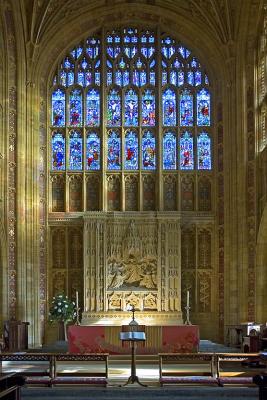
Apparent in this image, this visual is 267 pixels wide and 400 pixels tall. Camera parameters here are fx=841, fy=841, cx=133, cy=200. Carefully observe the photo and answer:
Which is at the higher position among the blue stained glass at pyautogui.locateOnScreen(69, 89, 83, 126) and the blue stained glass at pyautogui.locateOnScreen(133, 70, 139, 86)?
the blue stained glass at pyautogui.locateOnScreen(133, 70, 139, 86)

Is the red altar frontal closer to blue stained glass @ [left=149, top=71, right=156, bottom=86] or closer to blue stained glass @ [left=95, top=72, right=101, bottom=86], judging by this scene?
blue stained glass @ [left=95, top=72, right=101, bottom=86]

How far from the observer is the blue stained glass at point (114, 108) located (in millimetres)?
30250

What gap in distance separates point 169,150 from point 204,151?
1.25 meters

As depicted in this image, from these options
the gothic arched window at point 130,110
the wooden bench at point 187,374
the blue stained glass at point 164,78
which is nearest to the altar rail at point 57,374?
the wooden bench at point 187,374

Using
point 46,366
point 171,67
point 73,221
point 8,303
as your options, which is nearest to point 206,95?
point 171,67

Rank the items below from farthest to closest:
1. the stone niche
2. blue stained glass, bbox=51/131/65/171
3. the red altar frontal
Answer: blue stained glass, bbox=51/131/65/171, the stone niche, the red altar frontal

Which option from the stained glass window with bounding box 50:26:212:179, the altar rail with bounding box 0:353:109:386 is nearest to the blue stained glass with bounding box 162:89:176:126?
the stained glass window with bounding box 50:26:212:179

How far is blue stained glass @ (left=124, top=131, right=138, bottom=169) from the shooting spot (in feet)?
98.5

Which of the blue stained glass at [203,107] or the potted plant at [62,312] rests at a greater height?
the blue stained glass at [203,107]

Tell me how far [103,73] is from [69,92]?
1.40 meters

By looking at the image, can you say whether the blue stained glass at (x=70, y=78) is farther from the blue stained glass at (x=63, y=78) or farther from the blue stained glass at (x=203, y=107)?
the blue stained glass at (x=203, y=107)

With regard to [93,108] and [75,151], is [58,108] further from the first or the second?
[75,151]

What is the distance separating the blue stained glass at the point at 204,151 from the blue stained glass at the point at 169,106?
3.90ft

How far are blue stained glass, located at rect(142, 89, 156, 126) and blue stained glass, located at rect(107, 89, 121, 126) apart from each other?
902mm
